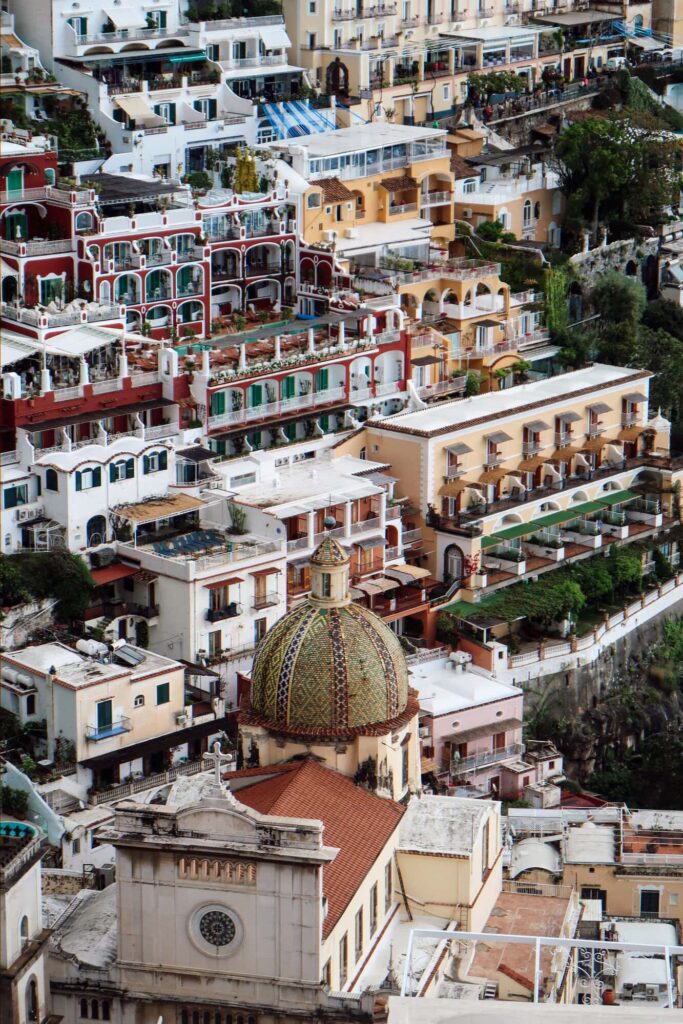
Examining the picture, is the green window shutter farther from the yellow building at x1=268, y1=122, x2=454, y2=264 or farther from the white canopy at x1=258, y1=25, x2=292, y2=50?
the white canopy at x1=258, y1=25, x2=292, y2=50

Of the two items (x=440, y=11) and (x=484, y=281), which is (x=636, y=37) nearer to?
(x=440, y=11)

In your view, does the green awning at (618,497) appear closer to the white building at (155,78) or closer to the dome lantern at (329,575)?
the white building at (155,78)

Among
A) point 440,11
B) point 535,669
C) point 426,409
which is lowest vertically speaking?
point 535,669

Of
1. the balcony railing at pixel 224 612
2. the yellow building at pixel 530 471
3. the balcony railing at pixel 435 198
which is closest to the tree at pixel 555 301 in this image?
the yellow building at pixel 530 471

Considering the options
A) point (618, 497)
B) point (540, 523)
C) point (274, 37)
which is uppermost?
point (274, 37)

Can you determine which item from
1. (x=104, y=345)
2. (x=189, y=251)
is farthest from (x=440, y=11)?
(x=104, y=345)

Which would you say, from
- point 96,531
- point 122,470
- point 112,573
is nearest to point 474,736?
point 112,573

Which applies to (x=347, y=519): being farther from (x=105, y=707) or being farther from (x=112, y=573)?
(x=105, y=707)
